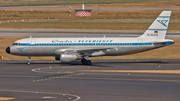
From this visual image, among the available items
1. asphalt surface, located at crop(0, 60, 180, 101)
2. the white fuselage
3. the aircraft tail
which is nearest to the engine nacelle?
asphalt surface, located at crop(0, 60, 180, 101)

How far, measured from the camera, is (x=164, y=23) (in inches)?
1815

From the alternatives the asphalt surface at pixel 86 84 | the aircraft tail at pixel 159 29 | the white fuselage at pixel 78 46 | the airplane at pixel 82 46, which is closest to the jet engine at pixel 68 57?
the airplane at pixel 82 46

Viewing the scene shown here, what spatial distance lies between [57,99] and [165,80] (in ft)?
44.8

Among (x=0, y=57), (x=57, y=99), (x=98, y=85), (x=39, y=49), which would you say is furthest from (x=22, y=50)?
(x=57, y=99)

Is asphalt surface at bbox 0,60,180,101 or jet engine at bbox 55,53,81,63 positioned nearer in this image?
asphalt surface at bbox 0,60,180,101

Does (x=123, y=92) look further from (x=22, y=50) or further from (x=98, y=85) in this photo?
(x=22, y=50)

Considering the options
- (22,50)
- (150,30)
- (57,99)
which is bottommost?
(57,99)

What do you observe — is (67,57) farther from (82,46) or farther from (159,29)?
(159,29)

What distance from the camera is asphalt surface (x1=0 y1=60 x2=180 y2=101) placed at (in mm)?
24516

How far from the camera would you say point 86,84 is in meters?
29.5

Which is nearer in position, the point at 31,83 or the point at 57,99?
the point at 57,99

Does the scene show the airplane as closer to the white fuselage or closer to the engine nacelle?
the white fuselage

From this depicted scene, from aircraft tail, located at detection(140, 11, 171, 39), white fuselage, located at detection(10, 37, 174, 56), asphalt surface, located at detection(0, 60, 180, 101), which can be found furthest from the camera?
aircraft tail, located at detection(140, 11, 171, 39)

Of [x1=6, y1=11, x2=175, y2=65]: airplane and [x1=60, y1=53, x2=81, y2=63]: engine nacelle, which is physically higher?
[x1=6, y1=11, x2=175, y2=65]: airplane
